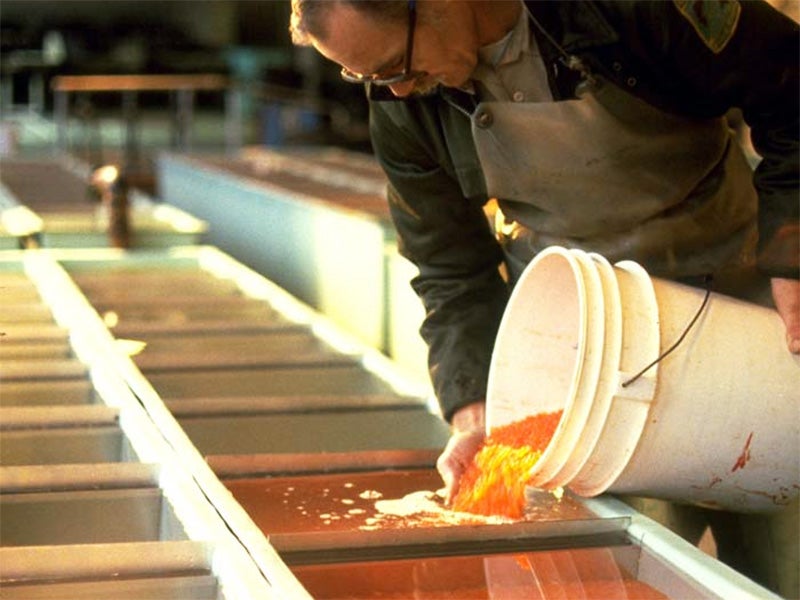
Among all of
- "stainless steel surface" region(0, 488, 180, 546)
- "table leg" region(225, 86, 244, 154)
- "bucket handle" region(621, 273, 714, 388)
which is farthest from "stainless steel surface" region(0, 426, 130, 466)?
"table leg" region(225, 86, 244, 154)

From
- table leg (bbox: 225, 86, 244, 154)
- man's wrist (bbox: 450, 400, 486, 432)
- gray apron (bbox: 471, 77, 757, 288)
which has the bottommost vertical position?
table leg (bbox: 225, 86, 244, 154)

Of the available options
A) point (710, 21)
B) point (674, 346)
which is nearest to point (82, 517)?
point (674, 346)

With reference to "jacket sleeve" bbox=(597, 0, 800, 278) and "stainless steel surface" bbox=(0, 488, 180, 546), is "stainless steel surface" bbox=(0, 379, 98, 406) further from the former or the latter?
"jacket sleeve" bbox=(597, 0, 800, 278)

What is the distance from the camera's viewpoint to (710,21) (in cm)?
175

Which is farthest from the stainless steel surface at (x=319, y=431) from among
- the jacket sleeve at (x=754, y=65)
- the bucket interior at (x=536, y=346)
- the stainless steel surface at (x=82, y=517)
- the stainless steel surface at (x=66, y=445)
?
the jacket sleeve at (x=754, y=65)

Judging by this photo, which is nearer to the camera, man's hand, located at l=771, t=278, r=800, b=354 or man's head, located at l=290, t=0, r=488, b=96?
man's head, located at l=290, t=0, r=488, b=96

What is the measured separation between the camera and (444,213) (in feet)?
7.02

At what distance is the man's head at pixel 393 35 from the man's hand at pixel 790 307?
503 millimetres

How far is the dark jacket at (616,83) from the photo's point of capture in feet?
5.80

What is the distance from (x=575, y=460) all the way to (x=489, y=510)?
17 cm

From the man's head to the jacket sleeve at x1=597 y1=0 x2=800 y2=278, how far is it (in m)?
→ 0.20

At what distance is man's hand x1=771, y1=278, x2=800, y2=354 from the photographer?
1.78 metres

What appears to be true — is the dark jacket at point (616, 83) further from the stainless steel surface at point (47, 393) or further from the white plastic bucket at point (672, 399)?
the stainless steel surface at point (47, 393)

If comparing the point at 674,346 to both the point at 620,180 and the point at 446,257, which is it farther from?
the point at 446,257
